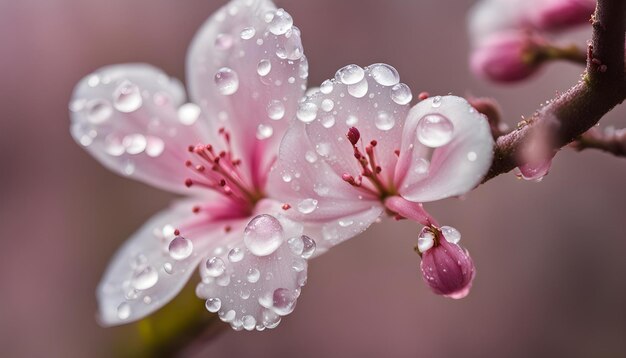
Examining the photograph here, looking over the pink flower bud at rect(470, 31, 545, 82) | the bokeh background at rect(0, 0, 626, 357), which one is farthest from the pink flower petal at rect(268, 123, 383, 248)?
the bokeh background at rect(0, 0, 626, 357)

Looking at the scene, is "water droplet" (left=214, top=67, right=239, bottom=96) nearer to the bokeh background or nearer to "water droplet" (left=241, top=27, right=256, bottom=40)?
"water droplet" (left=241, top=27, right=256, bottom=40)

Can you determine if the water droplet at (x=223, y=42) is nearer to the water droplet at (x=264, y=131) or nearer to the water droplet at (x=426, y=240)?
the water droplet at (x=264, y=131)

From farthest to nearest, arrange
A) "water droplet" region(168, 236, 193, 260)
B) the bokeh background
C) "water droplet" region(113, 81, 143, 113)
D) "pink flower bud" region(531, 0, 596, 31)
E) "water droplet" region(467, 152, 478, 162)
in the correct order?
the bokeh background < "pink flower bud" region(531, 0, 596, 31) < "water droplet" region(113, 81, 143, 113) < "water droplet" region(168, 236, 193, 260) < "water droplet" region(467, 152, 478, 162)

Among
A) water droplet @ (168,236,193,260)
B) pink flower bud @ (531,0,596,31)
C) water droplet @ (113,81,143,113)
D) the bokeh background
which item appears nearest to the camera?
water droplet @ (168,236,193,260)

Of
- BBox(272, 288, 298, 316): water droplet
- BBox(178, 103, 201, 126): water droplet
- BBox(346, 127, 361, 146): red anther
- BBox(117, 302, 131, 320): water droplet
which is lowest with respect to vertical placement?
BBox(117, 302, 131, 320): water droplet

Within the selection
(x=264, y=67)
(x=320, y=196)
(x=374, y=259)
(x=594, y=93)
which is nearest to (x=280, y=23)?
(x=264, y=67)

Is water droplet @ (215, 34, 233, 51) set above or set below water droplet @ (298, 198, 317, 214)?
above

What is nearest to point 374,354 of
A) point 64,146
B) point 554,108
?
point 64,146
